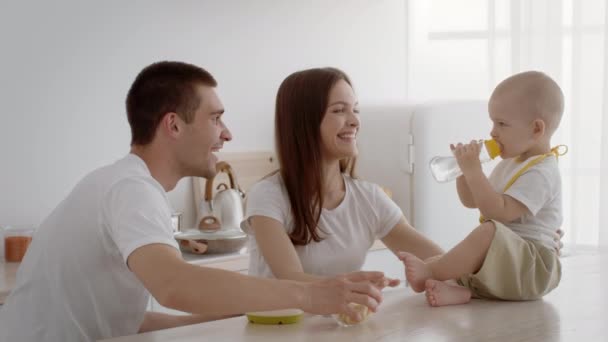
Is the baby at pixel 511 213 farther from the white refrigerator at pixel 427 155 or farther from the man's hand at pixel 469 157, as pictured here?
the white refrigerator at pixel 427 155

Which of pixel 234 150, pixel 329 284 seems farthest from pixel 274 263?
pixel 234 150

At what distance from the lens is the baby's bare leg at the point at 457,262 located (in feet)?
6.39

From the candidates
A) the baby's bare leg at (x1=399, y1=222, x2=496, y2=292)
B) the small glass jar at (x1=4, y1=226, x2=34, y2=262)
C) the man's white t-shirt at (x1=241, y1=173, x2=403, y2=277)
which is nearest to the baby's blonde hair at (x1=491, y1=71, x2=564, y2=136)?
the baby's bare leg at (x1=399, y1=222, x2=496, y2=292)

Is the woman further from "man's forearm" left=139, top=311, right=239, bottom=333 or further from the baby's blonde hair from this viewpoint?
the baby's blonde hair

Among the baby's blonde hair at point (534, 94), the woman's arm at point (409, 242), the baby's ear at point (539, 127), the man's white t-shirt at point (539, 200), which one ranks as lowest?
the woman's arm at point (409, 242)

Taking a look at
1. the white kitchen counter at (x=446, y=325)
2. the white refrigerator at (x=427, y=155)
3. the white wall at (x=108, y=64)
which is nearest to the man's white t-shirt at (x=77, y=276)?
the white kitchen counter at (x=446, y=325)

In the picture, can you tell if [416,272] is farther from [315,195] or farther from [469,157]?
[315,195]

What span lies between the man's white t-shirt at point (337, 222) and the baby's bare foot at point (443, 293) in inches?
21.5

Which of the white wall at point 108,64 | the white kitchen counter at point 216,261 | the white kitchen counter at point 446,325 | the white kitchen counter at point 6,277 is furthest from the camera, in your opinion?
the white wall at point 108,64

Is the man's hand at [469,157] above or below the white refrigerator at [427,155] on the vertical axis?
above

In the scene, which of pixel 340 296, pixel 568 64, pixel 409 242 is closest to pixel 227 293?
pixel 340 296

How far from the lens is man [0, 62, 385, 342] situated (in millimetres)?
1735

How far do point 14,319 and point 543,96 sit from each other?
1.33 meters

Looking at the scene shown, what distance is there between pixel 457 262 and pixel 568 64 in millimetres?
2486
